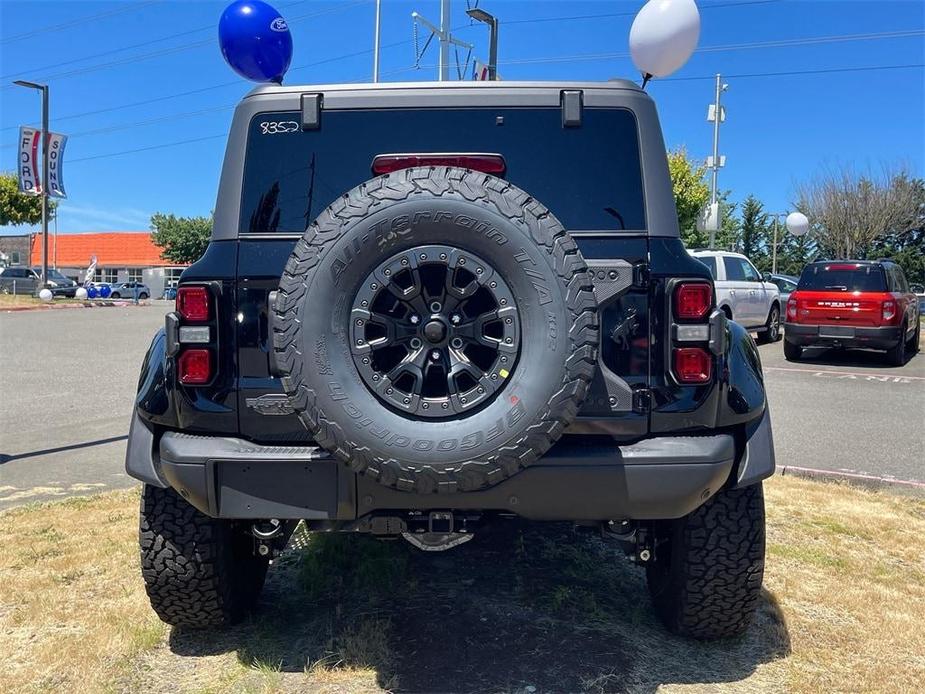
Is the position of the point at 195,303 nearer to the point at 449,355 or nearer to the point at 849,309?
the point at 449,355

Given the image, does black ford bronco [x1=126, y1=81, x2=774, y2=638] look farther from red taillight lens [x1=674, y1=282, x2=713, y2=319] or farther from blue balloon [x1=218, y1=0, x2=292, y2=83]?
blue balloon [x1=218, y1=0, x2=292, y2=83]

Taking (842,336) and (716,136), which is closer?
(842,336)

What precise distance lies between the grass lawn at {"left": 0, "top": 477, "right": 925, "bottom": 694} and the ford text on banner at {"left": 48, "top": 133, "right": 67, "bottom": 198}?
91.7 feet

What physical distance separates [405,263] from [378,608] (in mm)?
1727

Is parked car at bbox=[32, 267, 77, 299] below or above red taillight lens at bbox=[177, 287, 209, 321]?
above

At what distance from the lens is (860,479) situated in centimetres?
Result: 530

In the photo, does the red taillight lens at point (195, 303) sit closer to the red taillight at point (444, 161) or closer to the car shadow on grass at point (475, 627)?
the red taillight at point (444, 161)

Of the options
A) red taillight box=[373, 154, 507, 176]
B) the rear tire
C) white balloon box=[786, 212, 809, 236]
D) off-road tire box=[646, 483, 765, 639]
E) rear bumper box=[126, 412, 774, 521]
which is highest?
white balloon box=[786, 212, 809, 236]

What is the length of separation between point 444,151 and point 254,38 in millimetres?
2891

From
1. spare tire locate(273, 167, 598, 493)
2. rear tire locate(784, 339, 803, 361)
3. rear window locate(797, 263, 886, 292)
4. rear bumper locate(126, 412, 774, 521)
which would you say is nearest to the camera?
spare tire locate(273, 167, 598, 493)

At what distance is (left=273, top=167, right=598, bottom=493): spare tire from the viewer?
213 centimetres

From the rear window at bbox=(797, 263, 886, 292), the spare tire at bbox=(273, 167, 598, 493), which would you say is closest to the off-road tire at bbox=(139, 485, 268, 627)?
the spare tire at bbox=(273, 167, 598, 493)

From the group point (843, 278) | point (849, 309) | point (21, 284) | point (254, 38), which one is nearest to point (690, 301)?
point (254, 38)

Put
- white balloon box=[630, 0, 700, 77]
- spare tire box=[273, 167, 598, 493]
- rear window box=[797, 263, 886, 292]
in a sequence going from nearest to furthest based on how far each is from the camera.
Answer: spare tire box=[273, 167, 598, 493]
white balloon box=[630, 0, 700, 77]
rear window box=[797, 263, 886, 292]
